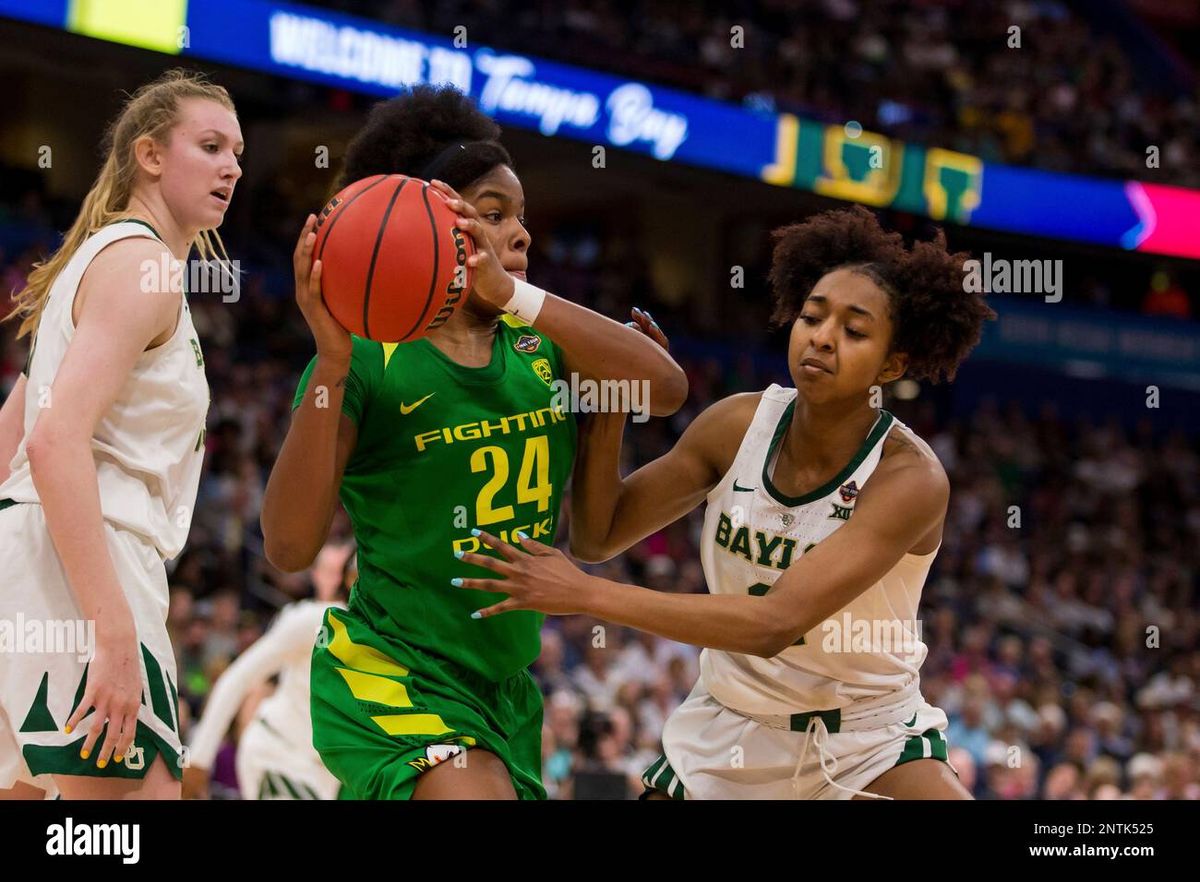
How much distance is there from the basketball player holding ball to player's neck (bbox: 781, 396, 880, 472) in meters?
0.30

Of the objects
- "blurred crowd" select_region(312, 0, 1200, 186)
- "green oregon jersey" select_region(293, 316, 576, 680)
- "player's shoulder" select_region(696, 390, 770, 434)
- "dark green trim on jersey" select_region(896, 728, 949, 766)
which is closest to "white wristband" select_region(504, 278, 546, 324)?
"green oregon jersey" select_region(293, 316, 576, 680)

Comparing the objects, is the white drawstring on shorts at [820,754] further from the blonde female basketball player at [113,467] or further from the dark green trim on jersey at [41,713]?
the dark green trim on jersey at [41,713]

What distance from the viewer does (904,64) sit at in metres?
17.7

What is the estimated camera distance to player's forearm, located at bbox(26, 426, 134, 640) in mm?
2807

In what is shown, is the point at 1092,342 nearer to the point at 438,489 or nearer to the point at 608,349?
the point at 608,349

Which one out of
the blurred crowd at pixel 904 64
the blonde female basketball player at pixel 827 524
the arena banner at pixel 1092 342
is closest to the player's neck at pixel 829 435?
the blonde female basketball player at pixel 827 524

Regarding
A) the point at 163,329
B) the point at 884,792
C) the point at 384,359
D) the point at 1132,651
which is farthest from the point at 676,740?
the point at 1132,651

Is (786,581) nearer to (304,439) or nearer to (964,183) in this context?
(304,439)

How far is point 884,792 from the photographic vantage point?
3322mm

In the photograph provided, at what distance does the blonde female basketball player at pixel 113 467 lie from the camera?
282 centimetres

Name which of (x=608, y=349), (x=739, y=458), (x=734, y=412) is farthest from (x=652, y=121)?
(x=608, y=349)

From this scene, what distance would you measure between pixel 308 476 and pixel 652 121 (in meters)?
11.7

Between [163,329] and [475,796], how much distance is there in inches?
43.7
